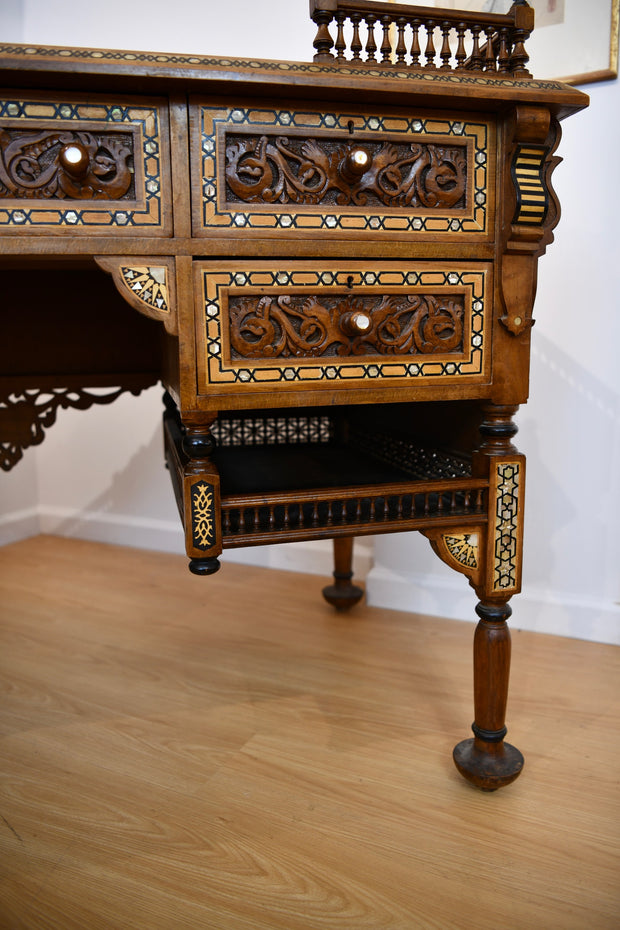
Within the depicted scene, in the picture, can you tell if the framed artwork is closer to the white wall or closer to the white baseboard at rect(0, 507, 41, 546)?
the white wall

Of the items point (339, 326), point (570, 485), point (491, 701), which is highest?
point (339, 326)

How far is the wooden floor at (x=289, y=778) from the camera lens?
958mm

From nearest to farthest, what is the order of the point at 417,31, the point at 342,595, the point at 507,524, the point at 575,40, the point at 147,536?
1. the point at 417,31
2. the point at 507,524
3. the point at 575,40
4. the point at 342,595
5. the point at 147,536

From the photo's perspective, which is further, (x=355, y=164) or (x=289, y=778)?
(x=289, y=778)

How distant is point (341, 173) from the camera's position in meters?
1.02

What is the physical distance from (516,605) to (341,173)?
4.20 ft

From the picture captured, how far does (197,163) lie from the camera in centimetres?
96

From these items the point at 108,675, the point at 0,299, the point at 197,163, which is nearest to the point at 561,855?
the point at 108,675

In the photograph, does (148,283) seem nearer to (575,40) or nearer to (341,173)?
(341,173)

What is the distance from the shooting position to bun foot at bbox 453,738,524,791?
46.6 inches

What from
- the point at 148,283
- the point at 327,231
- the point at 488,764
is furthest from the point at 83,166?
the point at 488,764

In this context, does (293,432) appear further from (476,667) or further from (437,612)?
(476,667)

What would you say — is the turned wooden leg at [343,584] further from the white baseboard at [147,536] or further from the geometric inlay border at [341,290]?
the geometric inlay border at [341,290]

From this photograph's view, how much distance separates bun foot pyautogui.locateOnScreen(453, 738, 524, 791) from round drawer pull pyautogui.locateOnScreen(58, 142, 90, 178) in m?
1.12
